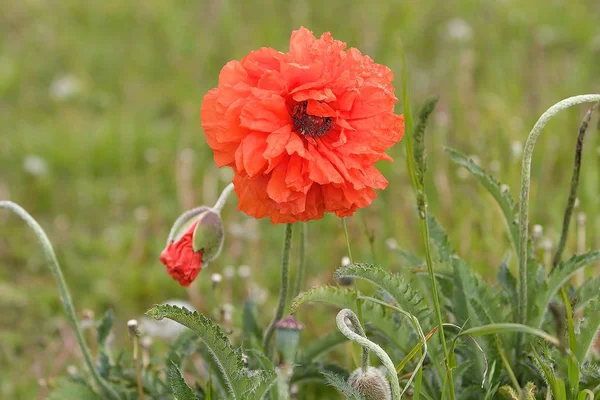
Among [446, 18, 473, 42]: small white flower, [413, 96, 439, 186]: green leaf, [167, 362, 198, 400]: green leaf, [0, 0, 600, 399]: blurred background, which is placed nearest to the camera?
[413, 96, 439, 186]: green leaf

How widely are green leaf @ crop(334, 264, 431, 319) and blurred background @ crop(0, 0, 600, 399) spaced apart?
378 mm

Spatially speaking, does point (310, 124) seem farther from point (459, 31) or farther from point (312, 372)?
point (459, 31)

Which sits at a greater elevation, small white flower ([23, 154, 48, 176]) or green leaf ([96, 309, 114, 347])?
small white flower ([23, 154, 48, 176])

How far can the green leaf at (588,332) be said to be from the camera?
1434mm

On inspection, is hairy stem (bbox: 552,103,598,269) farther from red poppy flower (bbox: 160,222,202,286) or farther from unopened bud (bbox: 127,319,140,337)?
unopened bud (bbox: 127,319,140,337)

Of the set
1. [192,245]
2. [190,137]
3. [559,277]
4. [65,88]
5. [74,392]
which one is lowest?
[74,392]

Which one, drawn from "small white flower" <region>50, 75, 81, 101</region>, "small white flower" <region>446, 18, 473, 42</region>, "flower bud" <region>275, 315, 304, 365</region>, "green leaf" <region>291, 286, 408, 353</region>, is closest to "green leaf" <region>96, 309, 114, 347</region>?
"flower bud" <region>275, 315, 304, 365</region>

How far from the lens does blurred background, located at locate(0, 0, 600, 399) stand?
2625 millimetres

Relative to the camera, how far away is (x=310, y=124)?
1.35 metres

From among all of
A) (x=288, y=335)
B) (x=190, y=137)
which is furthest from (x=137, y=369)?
(x=190, y=137)

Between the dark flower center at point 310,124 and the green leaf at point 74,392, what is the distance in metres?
0.78

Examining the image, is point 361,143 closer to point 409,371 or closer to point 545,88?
point 409,371

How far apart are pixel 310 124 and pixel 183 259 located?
415 mm

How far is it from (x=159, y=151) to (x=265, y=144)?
2.22 meters
